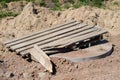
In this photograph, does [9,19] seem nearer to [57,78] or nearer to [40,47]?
[40,47]

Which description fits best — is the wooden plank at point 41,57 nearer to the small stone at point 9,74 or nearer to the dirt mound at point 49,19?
the small stone at point 9,74

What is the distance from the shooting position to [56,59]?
772cm

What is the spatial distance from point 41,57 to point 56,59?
34 cm

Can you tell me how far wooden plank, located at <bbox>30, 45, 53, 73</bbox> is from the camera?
24.3 feet

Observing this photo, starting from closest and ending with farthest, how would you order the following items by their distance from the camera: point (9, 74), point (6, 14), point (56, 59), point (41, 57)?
point (9, 74)
point (41, 57)
point (56, 59)
point (6, 14)

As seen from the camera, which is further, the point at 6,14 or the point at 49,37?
Result: the point at 6,14

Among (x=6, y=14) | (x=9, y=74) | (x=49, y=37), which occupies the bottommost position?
(x=9, y=74)

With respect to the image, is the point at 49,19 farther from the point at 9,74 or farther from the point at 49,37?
the point at 9,74

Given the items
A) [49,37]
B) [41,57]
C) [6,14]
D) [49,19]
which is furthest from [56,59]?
[6,14]

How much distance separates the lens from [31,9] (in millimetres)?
9609

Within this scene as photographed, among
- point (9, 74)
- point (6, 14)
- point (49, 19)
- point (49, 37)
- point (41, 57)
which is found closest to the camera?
point (9, 74)

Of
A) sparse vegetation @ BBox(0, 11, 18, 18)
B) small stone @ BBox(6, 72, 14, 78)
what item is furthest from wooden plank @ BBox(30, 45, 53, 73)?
sparse vegetation @ BBox(0, 11, 18, 18)

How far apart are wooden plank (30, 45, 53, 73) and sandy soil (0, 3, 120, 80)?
0.12 m

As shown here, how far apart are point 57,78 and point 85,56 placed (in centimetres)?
93
